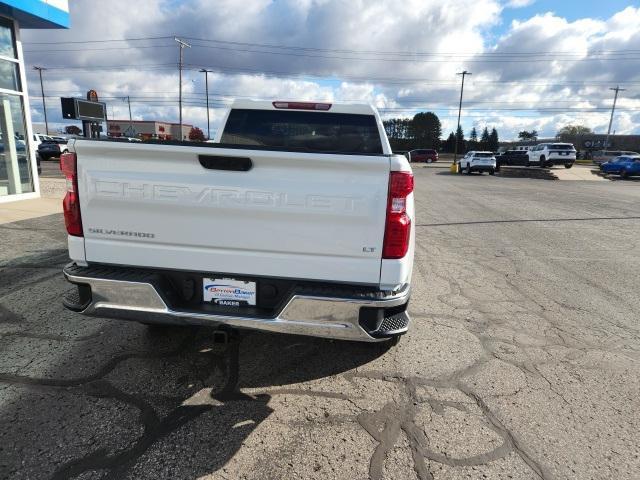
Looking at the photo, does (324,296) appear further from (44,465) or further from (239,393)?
(44,465)

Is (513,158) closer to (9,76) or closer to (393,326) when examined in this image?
(9,76)

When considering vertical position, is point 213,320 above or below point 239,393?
above

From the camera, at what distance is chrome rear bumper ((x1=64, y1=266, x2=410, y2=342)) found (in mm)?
2627

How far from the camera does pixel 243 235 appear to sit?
2734 mm

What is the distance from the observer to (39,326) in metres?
4.05

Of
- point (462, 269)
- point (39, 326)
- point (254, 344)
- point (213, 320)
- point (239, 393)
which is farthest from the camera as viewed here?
point (462, 269)

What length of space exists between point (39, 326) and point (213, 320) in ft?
7.77

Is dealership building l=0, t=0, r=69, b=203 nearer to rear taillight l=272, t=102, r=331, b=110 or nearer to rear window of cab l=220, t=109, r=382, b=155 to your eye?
rear window of cab l=220, t=109, r=382, b=155

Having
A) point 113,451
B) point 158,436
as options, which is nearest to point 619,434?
point 158,436

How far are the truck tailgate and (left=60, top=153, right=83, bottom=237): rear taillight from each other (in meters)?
0.04

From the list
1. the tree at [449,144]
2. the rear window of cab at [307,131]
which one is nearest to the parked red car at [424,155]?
the tree at [449,144]

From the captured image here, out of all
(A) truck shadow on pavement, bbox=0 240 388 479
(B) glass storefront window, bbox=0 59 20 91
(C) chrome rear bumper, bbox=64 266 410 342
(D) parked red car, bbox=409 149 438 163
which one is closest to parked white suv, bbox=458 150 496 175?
(D) parked red car, bbox=409 149 438 163

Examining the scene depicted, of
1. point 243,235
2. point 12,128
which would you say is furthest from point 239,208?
point 12,128

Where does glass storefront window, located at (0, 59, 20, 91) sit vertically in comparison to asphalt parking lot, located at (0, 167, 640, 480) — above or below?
above
